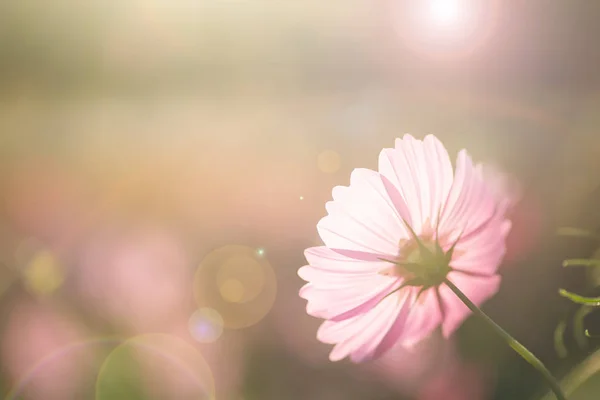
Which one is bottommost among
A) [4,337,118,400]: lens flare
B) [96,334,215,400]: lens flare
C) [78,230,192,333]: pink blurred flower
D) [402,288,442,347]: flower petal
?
[96,334,215,400]: lens flare

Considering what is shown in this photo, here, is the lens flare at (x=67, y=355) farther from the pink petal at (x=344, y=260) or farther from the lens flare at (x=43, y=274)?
the pink petal at (x=344, y=260)

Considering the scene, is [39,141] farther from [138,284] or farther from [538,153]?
[538,153]

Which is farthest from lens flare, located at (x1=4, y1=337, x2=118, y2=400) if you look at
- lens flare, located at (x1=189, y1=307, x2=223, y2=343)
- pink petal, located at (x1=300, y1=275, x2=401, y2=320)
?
pink petal, located at (x1=300, y1=275, x2=401, y2=320)

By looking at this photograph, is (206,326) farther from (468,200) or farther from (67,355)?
(468,200)

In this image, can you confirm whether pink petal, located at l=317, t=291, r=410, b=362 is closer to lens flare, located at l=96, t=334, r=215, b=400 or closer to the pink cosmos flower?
the pink cosmos flower

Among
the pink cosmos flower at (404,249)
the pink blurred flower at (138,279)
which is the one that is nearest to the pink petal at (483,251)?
the pink cosmos flower at (404,249)

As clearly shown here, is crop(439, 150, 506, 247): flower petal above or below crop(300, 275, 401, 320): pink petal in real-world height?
above

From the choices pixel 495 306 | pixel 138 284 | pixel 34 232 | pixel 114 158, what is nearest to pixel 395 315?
pixel 495 306

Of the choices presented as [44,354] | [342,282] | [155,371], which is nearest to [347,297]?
[342,282]
